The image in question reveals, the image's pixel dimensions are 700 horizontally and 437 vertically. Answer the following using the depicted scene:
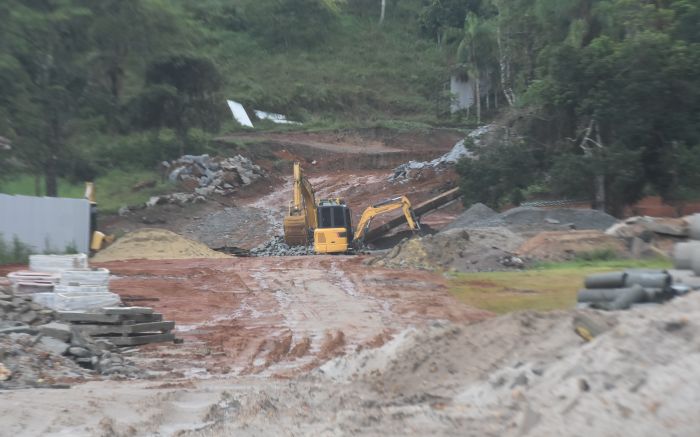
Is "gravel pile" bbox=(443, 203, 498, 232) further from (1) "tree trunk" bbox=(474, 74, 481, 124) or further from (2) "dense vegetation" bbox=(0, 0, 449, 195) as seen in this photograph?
(1) "tree trunk" bbox=(474, 74, 481, 124)

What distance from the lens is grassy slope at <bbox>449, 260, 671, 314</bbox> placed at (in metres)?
18.6

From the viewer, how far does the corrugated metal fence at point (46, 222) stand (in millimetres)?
29908

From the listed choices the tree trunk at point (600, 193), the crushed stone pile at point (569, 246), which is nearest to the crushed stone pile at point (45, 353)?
the crushed stone pile at point (569, 246)

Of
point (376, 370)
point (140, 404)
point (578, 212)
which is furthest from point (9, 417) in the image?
point (578, 212)

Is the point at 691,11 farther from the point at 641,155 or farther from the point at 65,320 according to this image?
the point at 65,320

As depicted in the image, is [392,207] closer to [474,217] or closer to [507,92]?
[474,217]

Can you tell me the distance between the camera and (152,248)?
34188 millimetres

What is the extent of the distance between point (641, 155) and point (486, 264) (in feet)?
30.5

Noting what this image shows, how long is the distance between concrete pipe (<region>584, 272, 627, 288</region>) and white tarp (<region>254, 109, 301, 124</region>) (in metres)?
57.8

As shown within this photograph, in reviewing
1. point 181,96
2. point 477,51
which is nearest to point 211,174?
point 181,96

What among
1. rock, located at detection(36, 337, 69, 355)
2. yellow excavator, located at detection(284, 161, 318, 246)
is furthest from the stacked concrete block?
yellow excavator, located at detection(284, 161, 318, 246)

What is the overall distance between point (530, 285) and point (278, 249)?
18.5m

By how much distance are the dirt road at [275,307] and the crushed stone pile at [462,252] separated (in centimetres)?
120

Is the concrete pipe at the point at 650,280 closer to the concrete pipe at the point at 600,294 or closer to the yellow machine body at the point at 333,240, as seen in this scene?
the concrete pipe at the point at 600,294
